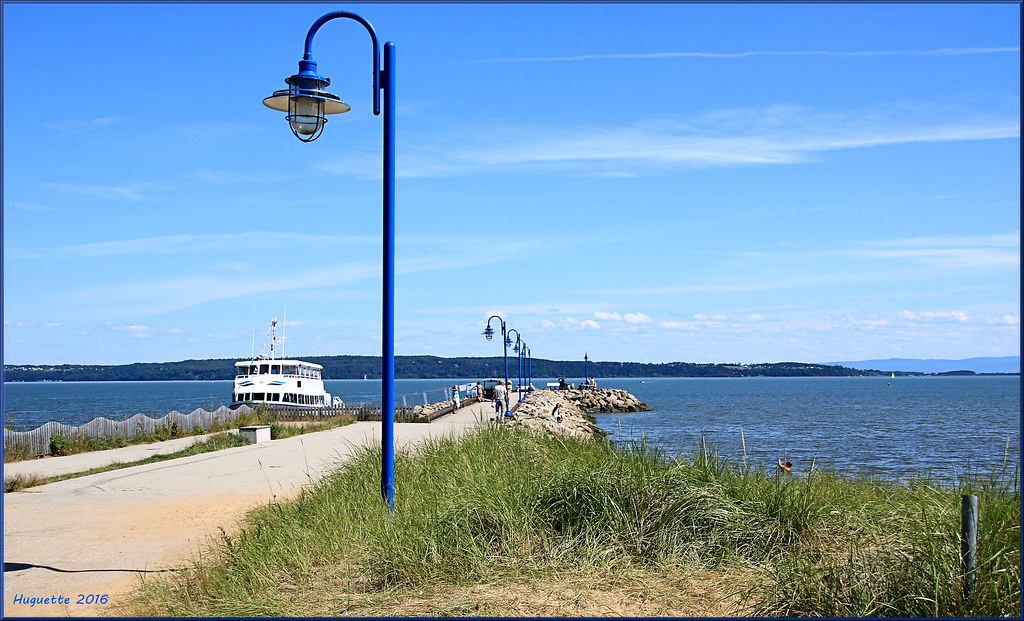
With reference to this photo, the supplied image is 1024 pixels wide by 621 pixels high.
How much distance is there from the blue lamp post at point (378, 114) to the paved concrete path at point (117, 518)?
1.10 metres

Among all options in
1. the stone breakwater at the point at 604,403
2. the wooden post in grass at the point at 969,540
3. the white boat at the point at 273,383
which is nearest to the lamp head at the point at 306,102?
the wooden post in grass at the point at 969,540

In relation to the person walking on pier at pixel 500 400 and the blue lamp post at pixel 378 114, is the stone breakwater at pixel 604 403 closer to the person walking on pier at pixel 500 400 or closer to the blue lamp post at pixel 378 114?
the person walking on pier at pixel 500 400

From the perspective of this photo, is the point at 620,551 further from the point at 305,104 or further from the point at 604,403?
the point at 604,403

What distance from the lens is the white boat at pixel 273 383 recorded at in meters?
45.6

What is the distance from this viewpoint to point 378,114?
8.41m

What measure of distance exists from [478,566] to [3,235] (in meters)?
4.19

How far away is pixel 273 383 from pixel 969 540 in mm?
44255

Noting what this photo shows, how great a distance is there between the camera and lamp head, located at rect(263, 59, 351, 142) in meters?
8.19

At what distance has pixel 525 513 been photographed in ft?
22.2

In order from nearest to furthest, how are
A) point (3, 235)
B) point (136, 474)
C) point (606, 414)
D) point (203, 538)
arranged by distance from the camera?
point (3, 235), point (203, 538), point (136, 474), point (606, 414)

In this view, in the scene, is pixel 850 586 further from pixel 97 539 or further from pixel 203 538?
pixel 97 539

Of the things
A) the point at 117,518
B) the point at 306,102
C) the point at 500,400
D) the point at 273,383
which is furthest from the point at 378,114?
the point at 273,383

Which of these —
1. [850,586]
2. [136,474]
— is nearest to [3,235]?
[850,586]

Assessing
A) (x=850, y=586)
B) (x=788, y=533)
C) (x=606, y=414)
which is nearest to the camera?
(x=850, y=586)
